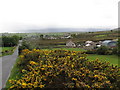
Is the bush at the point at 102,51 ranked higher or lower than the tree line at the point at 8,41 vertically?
lower

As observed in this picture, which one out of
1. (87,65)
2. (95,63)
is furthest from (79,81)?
(95,63)

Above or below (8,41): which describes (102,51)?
below

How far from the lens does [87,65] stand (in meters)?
3.59

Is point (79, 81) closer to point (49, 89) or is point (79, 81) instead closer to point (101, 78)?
point (101, 78)

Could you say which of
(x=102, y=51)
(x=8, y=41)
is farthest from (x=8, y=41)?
(x=102, y=51)

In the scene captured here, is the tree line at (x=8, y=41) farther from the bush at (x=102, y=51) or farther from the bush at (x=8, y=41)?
the bush at (x=102, y=51)

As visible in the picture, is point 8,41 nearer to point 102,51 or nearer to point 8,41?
point 8,41

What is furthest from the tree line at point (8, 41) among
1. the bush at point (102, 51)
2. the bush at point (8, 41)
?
the bush at point (102, 51)

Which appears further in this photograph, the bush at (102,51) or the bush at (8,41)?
the bush at (8,41)

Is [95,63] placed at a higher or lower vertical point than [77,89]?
higher

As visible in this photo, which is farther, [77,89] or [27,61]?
[27,61]

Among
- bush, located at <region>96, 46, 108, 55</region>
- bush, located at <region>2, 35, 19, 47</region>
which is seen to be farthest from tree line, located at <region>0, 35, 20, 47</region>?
bush, located at <region>96, 46, 108, 55</region>

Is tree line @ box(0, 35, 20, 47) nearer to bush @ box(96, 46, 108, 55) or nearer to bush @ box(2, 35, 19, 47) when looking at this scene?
bush @ box(2, 35, 19, 47)

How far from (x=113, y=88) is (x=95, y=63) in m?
1.23
